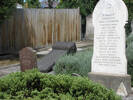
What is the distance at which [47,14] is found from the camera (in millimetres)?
18234

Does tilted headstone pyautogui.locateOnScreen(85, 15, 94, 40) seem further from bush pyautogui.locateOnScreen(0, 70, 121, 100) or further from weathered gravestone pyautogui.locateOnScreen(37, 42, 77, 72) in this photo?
bush pyautogui.locateOnScreen(0, 70, 121, 100)

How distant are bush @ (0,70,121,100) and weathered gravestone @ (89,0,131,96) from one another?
315 cm

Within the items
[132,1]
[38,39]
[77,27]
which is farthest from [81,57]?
[132,1]

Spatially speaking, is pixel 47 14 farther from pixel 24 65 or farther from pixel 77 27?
pixel 24 65

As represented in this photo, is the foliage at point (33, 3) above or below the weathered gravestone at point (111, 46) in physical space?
above

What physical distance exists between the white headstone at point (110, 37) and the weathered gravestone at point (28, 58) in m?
2.54

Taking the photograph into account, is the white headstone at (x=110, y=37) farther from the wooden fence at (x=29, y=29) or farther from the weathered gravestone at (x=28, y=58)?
the wooden fence at (x=29, y=29)

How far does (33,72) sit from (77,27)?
17338 millimetres

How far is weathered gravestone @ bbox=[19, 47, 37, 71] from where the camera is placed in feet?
30.1

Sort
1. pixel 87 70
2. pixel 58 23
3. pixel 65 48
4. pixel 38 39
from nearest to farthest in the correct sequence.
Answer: pixel 87 70, pixel 65 48, pixel 38 39, pixel 58 23

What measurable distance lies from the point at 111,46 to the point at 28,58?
3.31m

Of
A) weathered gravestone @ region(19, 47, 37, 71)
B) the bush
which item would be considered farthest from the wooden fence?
the bush


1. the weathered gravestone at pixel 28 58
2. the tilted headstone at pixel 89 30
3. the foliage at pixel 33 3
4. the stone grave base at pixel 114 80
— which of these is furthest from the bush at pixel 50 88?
the foliage at pixel 33 3

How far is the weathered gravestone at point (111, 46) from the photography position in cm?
693
